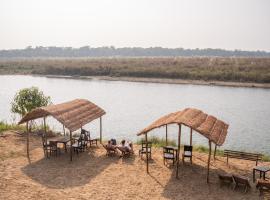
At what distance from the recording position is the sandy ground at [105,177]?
548 inches

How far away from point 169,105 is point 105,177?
29.9m

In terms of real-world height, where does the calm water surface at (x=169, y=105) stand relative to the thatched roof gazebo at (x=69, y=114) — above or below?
below

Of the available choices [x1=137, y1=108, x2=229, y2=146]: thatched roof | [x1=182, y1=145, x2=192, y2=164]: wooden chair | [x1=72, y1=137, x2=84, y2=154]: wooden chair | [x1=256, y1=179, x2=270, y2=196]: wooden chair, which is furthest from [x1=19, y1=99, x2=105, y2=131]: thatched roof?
[x1=256, y1=179, x2=270, y2=196]: wooden chair

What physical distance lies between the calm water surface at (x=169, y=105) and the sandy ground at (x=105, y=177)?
8934mm

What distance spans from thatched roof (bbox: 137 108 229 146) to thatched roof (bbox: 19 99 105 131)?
149 inches

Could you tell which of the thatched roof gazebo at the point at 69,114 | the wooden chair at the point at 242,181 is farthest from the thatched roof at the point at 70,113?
the wooden chair at the point at 242,181

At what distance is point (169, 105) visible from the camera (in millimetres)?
44938

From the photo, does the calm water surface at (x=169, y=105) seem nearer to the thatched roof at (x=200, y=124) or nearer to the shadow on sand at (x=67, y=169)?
the thatched roof at (x=200, y=124)

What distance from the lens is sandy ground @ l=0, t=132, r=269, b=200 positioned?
13.9 metres

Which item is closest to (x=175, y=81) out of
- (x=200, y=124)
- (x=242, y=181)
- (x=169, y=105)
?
(x=169, y=105)

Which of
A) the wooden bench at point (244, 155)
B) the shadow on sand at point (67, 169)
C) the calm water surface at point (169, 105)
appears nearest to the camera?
the shadow on sand at point (67, 169)

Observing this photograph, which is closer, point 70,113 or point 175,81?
point 70,113

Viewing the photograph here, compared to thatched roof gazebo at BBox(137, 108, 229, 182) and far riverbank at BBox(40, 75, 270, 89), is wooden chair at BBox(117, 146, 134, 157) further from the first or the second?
far riverbank at BBox(40, 75, 270, 89)

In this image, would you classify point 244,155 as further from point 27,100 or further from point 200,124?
point 27,100
